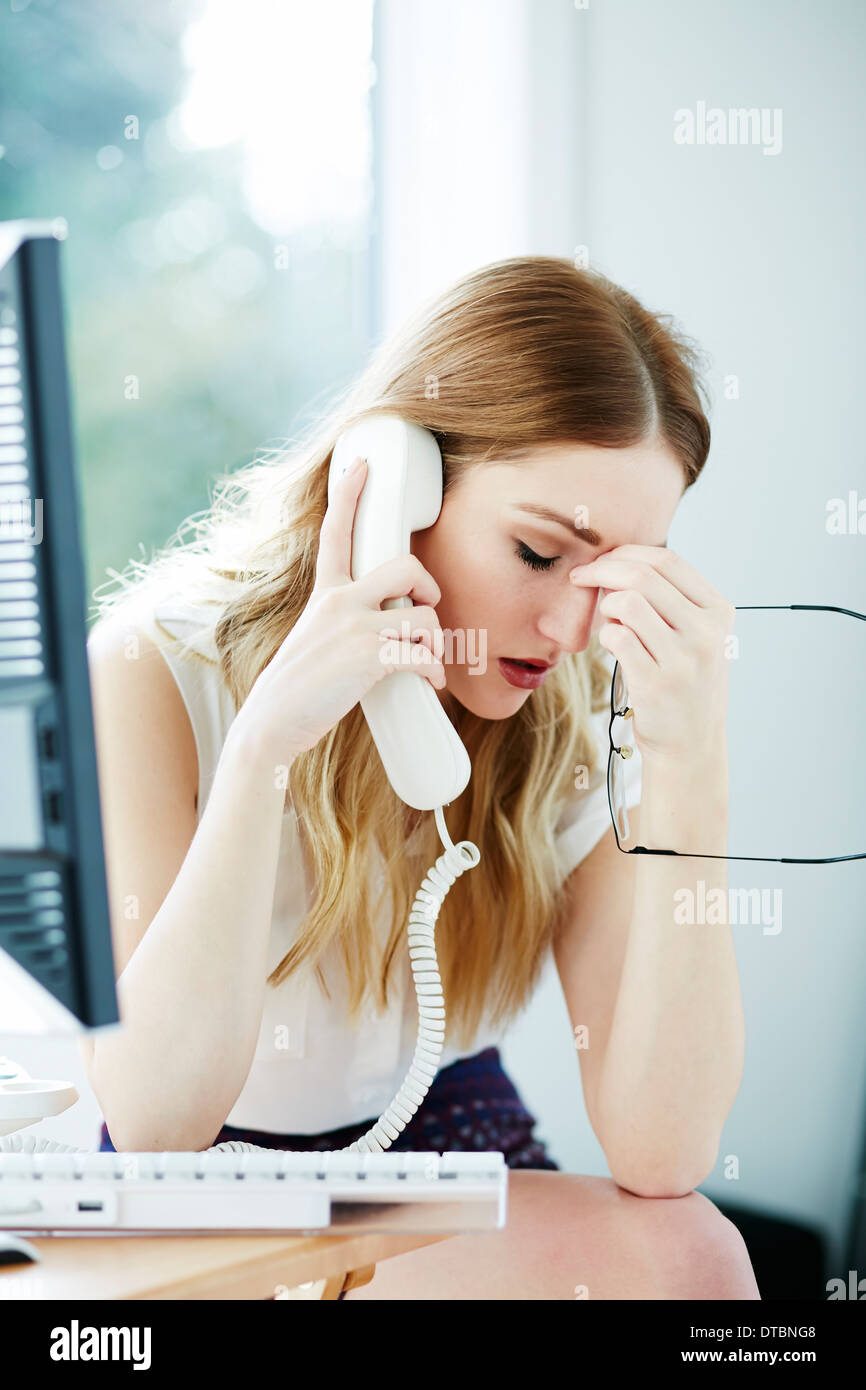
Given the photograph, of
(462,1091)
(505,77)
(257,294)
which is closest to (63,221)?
(257,294)

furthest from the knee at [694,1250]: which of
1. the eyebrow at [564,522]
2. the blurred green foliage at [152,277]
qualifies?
the blurred green foliage at [152,277]

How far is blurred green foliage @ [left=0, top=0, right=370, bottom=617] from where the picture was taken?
156cm

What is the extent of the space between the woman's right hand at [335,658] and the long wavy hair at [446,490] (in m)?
0.19

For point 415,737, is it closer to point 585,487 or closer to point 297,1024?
point 585,487

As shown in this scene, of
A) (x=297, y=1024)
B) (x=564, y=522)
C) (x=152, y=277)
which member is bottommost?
(x=297, y=1024)

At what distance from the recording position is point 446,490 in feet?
3.11

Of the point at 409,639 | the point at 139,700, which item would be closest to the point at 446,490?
the point at 409,639

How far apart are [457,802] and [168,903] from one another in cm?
45

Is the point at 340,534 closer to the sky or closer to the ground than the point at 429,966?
closer to the sky

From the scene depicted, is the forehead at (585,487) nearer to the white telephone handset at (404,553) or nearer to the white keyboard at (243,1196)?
the white telephone handset at (404,553)

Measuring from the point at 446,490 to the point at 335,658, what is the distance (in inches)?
10.3

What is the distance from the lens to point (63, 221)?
62.1 inches

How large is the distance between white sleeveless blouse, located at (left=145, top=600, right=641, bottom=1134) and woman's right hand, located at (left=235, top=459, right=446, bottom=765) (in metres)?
0.23
